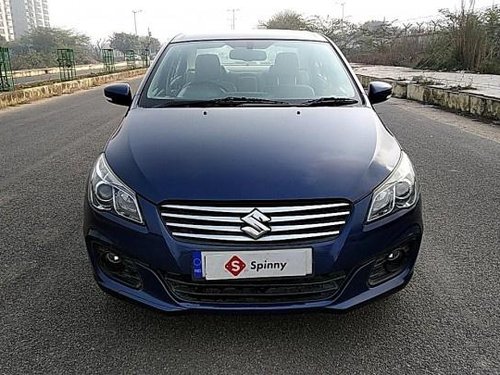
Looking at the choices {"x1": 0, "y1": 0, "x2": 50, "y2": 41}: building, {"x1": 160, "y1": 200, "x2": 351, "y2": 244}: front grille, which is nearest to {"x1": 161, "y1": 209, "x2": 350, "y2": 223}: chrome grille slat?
{"x1": 160, "y1": 200, "x2": 351, "y2": 244}: front grille

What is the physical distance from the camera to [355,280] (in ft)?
6.90

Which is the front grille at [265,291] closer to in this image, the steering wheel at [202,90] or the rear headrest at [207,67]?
the steering wheel at [202,90]

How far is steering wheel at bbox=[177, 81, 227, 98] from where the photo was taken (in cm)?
325

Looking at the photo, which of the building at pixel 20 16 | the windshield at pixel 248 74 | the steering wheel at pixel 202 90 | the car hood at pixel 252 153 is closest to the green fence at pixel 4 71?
the windshield at pixel 248 74

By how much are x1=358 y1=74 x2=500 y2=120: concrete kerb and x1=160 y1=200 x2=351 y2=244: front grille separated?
7630 millimetres

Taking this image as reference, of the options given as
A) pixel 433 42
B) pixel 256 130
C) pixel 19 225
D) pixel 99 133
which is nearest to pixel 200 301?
pixel 256 130

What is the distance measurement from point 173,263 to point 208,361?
0.46m

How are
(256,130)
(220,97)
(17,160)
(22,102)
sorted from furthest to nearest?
(22,102) < (17,160) < (220,97) < (256,130)

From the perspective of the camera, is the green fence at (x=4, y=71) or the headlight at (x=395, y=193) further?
the green fence at (x=4, y=71)

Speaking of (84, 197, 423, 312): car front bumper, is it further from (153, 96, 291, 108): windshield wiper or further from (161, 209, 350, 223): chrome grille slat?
(153, 96, 291, 108): windshield wiper

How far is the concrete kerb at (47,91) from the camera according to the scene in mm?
12953

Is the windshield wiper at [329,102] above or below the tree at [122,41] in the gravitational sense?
below

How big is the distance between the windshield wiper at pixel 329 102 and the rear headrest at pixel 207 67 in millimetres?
747

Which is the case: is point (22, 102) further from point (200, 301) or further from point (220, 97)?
point (200, 301)
